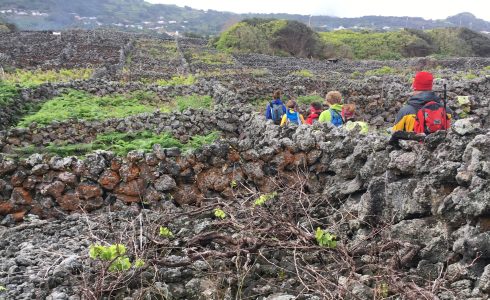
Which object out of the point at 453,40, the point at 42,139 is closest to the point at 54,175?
the point at 42,139

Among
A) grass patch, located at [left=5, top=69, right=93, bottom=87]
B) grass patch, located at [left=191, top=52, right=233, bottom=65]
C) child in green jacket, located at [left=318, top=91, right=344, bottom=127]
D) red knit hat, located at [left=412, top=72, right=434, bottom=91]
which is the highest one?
red knit hat, located at [left=412, top=72, right=434, bottom=91]

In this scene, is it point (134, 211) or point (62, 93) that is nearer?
point (134, 211)

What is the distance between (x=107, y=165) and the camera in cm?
737

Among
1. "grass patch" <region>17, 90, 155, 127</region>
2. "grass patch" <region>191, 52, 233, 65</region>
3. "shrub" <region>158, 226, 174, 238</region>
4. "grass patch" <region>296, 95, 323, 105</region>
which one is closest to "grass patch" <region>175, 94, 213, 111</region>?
"grass patch" <region>17, 90, 155, 127</region>

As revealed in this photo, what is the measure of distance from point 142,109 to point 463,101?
988cm

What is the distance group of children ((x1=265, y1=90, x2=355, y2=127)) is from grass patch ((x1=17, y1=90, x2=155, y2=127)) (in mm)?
5352

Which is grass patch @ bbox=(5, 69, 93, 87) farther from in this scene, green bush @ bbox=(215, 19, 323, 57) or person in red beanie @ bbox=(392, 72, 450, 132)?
green bush @ bbox=(215, 19, 323, 57)

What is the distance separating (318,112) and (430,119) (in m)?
3.41

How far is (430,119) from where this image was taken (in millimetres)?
6234

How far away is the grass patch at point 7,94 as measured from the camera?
1452cm

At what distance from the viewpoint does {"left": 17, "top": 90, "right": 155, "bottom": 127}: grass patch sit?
1293 centimetres

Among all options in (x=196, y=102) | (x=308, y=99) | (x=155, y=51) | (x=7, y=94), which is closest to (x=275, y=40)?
(x=155, y=51)

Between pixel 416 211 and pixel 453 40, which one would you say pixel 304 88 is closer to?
pixel 416 211

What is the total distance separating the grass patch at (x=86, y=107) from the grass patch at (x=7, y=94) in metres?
0.95
